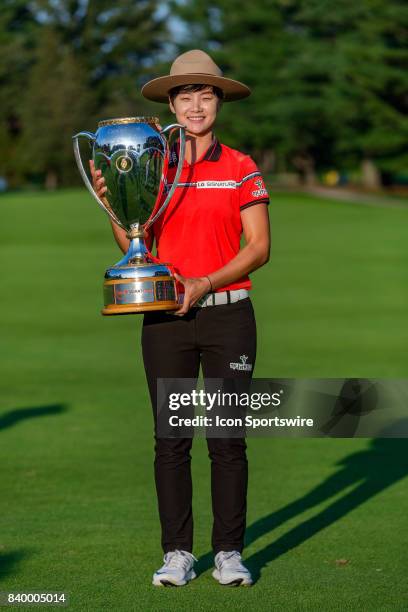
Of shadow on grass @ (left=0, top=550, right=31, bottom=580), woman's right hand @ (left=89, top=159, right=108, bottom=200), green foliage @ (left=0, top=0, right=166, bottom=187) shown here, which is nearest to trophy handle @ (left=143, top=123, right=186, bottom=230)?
woman's right hand @ (left=89, top=159, right=108, bottom=200)

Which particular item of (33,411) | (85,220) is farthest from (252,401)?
(85,220)

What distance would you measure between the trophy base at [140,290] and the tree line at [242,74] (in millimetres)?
57517

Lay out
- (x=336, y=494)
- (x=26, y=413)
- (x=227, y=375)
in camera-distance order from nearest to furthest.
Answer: (x=227, y=375) → (x=336, y=494) → (x=26, y=413)

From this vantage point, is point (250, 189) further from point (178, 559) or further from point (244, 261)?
point (178, 559)

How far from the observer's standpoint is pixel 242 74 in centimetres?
7950

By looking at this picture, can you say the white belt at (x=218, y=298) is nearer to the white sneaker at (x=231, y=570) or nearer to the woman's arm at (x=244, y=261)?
the woman's arm at (x=244, y=261)

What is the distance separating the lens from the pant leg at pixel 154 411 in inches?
198

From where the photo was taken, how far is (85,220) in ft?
132

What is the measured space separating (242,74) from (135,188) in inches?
2994

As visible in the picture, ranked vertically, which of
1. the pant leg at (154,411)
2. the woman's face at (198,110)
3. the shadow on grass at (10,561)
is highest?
the woman's face at (198,110)

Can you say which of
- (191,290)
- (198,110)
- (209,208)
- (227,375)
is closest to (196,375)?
(227,375)

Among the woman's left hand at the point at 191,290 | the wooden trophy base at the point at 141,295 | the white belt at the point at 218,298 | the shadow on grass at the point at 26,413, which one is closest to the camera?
the wooden trophy base at the point at 141,295

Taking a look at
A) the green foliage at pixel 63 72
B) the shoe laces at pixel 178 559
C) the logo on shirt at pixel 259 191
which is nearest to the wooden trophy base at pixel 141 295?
the logo on shirt at pixel 259 191

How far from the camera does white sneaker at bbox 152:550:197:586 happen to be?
16.5 ft
